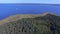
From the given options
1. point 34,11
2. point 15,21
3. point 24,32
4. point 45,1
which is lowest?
point 24,32

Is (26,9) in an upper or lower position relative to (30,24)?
upper

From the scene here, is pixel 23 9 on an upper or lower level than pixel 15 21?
upper

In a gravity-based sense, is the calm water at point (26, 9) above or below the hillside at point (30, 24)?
above

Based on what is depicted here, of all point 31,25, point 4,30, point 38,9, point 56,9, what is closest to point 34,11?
point 38,9

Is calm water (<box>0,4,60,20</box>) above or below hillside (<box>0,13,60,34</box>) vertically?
above

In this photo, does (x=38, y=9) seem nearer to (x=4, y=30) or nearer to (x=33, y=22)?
(x=33, y=22)
